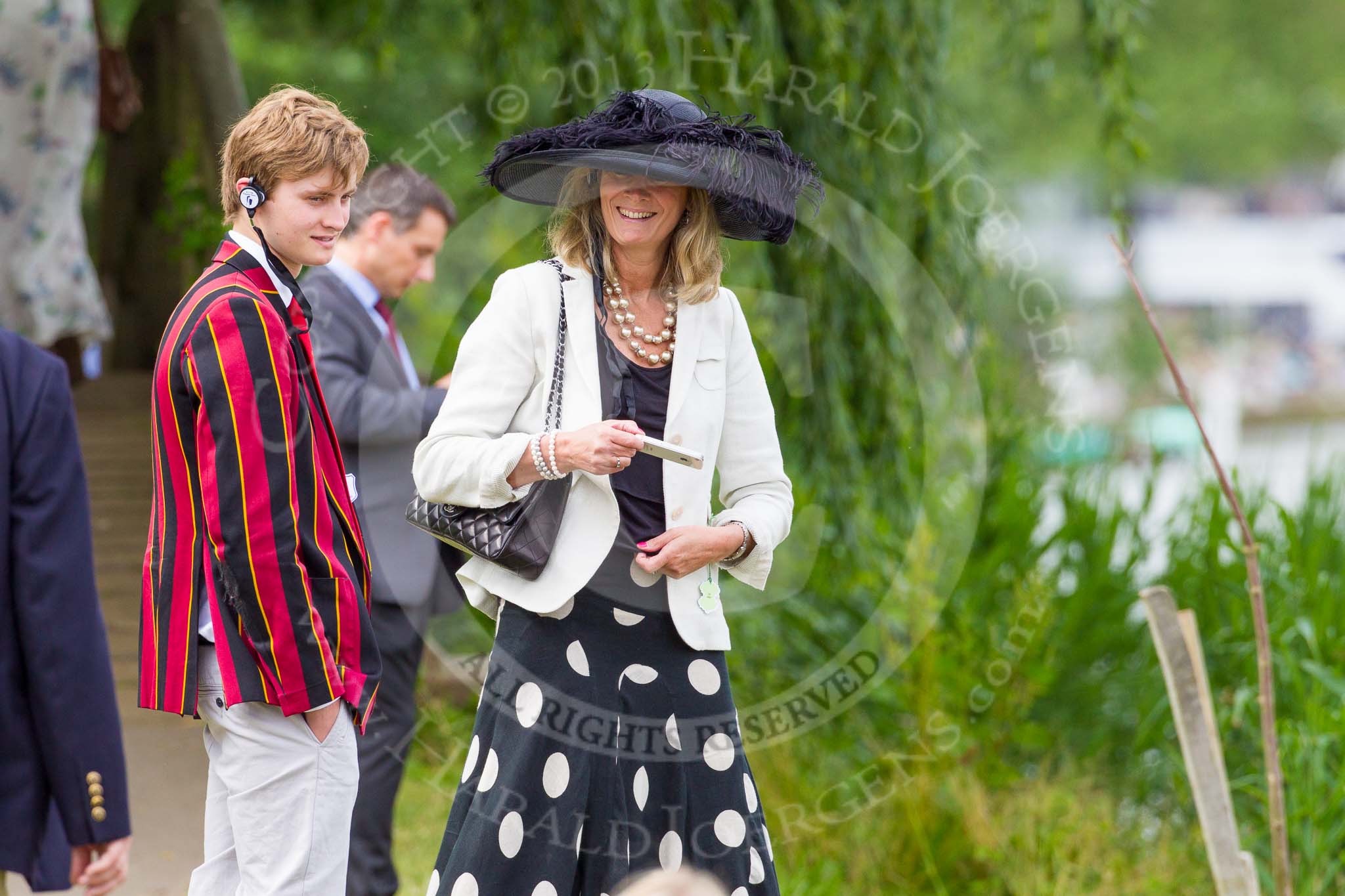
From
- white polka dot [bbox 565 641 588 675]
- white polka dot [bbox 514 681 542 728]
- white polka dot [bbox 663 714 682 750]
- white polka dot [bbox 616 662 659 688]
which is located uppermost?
white polka dot [bbox 565 641 588 675]

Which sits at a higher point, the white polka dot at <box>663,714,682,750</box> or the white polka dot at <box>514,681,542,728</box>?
the white polka dot at <box>514,681,542,728</box>

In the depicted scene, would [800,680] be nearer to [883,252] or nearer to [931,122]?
[883,252]

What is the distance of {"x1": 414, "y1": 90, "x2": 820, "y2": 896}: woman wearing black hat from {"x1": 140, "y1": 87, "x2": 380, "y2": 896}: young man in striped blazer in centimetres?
26

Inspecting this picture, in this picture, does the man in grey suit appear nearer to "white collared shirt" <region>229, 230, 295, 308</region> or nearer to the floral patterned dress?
"white collared shirt" <region>229, 230, 295, 308</region>

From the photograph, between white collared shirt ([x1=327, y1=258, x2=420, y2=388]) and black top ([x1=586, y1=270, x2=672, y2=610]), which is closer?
black top ([x1=586, y1=270, x2=672, y2=610])

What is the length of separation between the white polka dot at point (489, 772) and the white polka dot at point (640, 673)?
25cm

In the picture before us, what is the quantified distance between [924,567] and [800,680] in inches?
23.7

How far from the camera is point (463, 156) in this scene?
948cm

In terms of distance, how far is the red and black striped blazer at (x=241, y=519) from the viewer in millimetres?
1868

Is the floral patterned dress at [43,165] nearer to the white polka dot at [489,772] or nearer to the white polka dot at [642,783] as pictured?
the white polka dot at [489,772]

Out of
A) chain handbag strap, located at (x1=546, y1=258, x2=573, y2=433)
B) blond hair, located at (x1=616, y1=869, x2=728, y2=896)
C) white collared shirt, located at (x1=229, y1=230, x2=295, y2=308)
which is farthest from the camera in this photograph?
chain handbag strap, located at (x1=546, y1=258, x2=573, y2=433)

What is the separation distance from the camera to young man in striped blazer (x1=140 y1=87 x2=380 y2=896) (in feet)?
6.15

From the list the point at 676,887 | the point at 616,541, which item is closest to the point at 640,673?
the point at 616,541

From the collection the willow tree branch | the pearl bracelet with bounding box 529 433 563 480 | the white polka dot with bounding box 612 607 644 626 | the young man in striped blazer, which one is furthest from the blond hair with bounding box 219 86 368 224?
the willow tree branch
